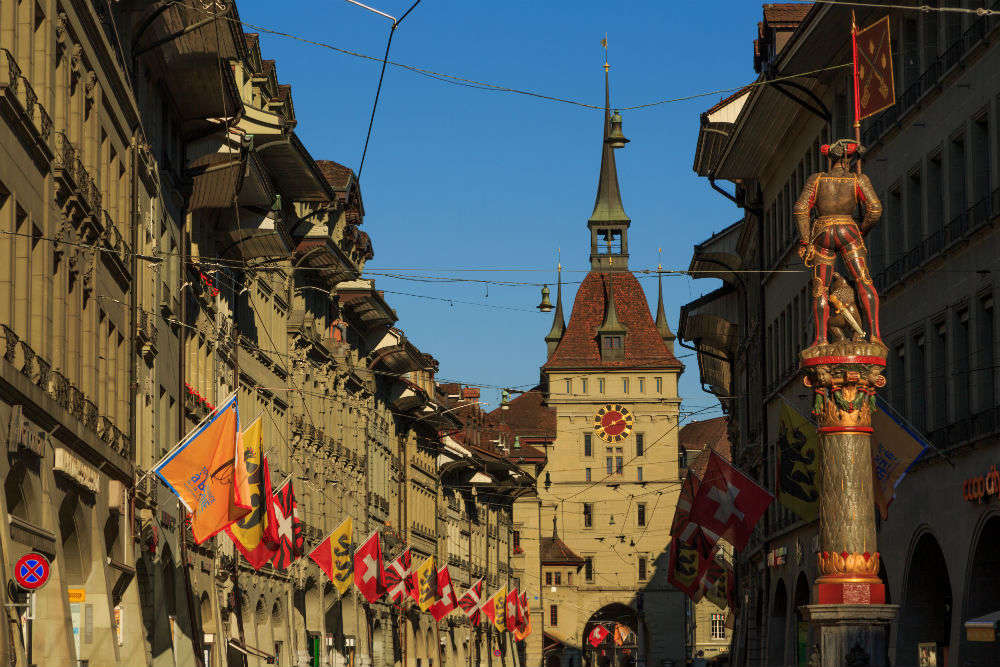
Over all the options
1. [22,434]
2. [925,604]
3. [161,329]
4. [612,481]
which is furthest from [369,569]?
[612,481]

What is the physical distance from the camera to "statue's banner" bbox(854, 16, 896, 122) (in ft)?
108

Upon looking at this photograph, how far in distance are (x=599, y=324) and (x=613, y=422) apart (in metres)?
11.4

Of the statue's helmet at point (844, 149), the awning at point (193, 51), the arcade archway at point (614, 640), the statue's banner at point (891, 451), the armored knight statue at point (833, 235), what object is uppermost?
the awning at point (193, 51)

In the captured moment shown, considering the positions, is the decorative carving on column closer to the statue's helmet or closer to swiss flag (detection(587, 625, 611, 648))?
the statue's helmet

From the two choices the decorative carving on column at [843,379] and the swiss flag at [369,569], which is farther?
the swiss flag at [369,569]

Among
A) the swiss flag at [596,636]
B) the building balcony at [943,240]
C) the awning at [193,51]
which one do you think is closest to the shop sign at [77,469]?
the awning at [193,51]

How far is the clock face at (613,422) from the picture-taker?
156375mm

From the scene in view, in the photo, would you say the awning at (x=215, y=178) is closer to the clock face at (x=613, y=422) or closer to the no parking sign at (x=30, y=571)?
the no parking sign at (x=30, y=571)

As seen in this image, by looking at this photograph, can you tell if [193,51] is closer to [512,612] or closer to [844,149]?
[844,149]

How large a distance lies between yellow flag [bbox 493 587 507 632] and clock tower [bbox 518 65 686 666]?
68586 mm

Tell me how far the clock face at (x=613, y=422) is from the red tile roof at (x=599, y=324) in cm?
410

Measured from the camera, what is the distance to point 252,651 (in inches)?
1790

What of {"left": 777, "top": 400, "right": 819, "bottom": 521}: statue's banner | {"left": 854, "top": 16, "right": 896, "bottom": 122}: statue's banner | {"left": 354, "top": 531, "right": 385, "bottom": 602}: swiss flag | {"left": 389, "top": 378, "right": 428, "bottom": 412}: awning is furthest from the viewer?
{"left": 389, "top": 378, "right": 428, "bottom": 412}: awning

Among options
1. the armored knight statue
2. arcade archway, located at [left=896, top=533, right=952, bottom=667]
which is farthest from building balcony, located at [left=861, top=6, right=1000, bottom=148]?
the armored knight statue
